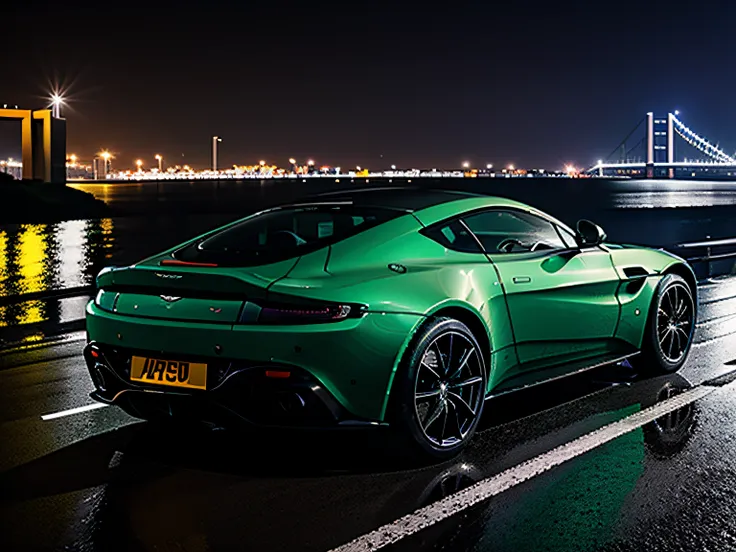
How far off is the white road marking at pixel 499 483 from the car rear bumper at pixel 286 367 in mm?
593

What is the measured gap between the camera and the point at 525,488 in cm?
433

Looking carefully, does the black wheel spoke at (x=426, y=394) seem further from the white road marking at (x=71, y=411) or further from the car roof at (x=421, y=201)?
the white road marking at (x=71, y=411)

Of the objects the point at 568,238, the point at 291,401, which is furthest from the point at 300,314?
the point at 568,238

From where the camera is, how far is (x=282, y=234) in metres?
5.22

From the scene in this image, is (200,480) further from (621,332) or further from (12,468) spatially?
(621,332)

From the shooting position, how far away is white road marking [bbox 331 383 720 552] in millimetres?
3703

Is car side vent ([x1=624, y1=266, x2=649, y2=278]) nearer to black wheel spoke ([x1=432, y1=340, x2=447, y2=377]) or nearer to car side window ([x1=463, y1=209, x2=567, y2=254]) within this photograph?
car side window ([x1=463, y1=209, x2=567, y2=254])

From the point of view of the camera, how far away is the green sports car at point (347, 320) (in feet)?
14.3

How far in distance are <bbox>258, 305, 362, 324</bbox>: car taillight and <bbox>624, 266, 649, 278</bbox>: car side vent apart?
2.77 meters

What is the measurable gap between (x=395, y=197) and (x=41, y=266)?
49.4 ft

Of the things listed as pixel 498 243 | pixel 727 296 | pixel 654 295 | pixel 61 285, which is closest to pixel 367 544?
pixel 498 243

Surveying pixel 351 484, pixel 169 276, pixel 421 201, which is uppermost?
pixel 421 201

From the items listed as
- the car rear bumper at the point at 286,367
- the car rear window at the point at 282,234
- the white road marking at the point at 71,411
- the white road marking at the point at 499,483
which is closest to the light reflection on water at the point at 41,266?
the white road marking at the point at 71,411

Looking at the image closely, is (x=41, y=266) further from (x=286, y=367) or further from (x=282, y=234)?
(x=286, y=367)
